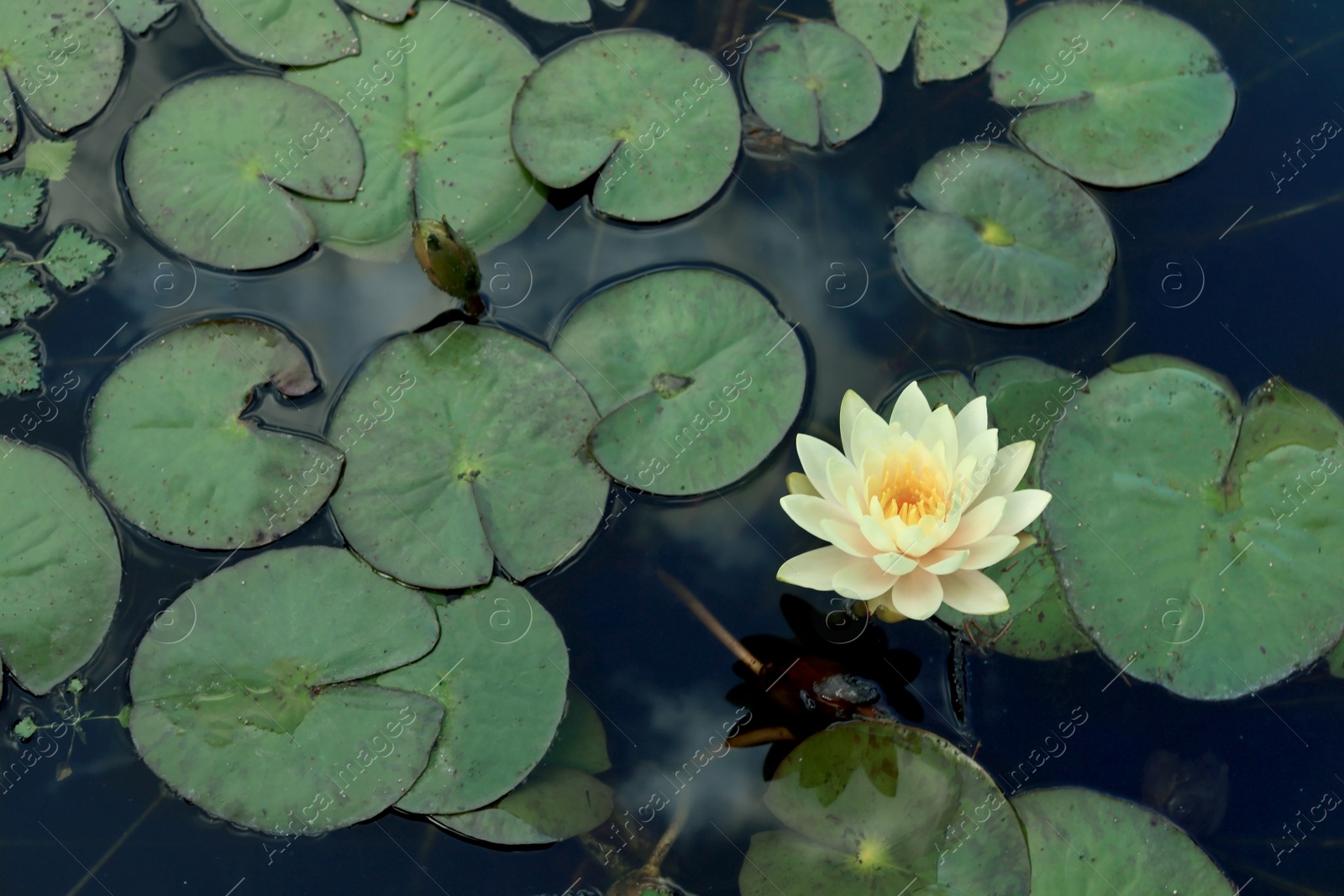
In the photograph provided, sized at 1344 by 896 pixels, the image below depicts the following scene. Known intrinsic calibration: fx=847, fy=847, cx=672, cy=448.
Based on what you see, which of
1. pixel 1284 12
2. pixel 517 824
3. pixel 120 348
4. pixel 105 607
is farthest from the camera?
pixel 1284 12

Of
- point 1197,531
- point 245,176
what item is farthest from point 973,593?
point 245,176

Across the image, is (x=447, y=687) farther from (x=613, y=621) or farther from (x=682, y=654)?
(x=682, y=654)

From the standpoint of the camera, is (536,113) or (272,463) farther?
(536,113)

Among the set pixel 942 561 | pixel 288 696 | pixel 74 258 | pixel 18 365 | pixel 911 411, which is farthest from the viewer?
pixel 74 258

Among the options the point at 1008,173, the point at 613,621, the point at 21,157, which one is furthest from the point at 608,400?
the point at 21,157

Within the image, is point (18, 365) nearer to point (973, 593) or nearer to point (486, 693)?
point (486, 693)

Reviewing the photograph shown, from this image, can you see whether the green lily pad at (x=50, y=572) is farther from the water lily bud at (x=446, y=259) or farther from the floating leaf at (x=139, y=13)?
the floating leaf at (x=139, y=13)

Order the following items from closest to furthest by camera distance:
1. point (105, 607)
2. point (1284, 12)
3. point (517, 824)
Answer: point (517, 824) < point (105, 607) < point (1284, 12)

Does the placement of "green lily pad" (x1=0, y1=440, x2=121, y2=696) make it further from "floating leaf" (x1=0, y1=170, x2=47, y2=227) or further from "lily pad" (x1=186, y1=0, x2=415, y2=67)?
"lily pad" (x1=186, y1=0, x2=415, y2=67)
